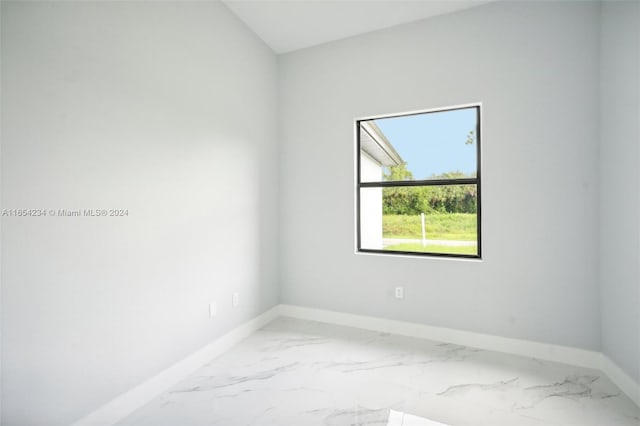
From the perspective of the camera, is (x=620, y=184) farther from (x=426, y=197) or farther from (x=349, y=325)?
(x=349, y=325)

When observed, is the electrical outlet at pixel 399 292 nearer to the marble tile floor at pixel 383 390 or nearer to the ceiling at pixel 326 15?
the marble tile floor at pixel 383 390

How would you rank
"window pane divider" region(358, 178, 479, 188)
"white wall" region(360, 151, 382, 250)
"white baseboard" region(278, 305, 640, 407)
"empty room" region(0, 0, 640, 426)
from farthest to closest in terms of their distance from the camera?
"white wall" region(360, 151, 382, 250)
"window pane divider" region(358, 178, 479, 188)
"white baseboard" region(278, 305, 640, 407)
"empty room" region(0, 0, 640, 426)

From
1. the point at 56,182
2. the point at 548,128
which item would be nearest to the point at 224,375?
the point at 56,182

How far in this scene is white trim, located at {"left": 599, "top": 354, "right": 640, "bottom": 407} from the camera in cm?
181

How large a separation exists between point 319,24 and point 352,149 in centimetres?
119

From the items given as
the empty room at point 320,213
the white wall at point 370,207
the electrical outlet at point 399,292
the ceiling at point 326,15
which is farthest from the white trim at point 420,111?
the electrical outlet at point 399,292

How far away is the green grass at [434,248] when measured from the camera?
2664 mm

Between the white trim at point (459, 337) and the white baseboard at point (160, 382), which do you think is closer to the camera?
the white baseboard at point (160, 382)

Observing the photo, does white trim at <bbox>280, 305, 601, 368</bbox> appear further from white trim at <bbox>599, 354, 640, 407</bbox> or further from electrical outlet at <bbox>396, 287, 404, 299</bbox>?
electrical outlet at <bbox>396, 287, 404, 299</bbox>

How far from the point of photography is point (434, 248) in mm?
2797

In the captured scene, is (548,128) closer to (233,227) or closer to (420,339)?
(420,339)

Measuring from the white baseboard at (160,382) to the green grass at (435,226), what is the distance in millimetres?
1660

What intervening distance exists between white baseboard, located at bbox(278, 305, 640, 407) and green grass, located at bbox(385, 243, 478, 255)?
0.68 meters

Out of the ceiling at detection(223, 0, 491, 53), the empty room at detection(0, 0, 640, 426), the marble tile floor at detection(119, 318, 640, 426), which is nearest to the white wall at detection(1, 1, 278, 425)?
the empty room at detection(0, 0, 640, 426)
